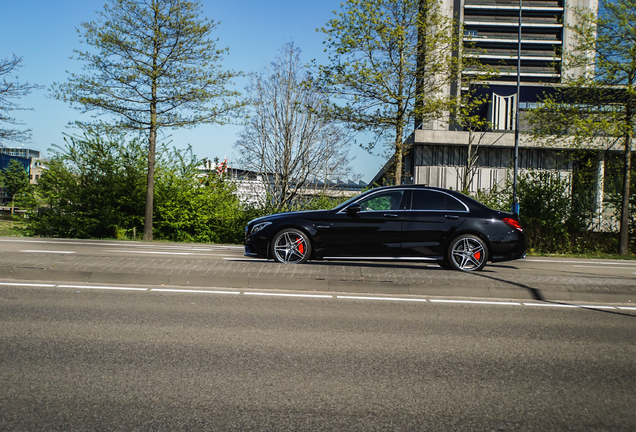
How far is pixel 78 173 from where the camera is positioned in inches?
782

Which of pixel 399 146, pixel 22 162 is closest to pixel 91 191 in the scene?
pixel 399 146

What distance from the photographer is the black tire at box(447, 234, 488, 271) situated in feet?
30.5

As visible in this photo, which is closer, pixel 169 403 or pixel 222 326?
pixel 169 403

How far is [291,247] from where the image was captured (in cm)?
938

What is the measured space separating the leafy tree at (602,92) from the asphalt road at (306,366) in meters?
13.6

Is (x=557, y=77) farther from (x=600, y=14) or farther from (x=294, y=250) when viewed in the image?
(x=294, y=250)

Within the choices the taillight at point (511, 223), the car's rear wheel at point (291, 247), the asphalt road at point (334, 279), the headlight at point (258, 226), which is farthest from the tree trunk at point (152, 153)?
the taillight at point (511, 223)

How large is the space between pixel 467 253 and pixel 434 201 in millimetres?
1159

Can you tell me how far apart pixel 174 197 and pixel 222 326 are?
15191 millimetres

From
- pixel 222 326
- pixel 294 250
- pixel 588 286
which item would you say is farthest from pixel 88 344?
pixel 588 286

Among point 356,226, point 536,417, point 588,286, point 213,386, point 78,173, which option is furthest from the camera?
point 78,173

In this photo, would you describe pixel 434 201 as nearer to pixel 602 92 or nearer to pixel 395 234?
pixel 395 234

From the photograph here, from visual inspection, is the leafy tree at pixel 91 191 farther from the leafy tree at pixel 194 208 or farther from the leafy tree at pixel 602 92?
the leafy tree at pixel 602 92

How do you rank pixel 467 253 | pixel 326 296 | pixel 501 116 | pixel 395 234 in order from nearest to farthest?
1. pixel 326 296
2. pixel 395 234
3. pixel 467 253
4. pixel 501 116
